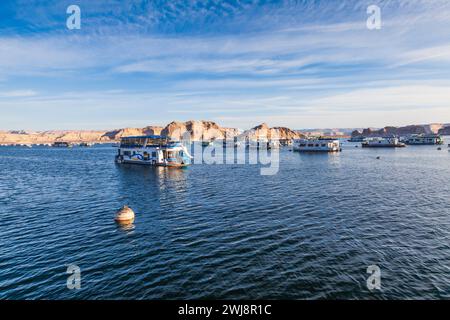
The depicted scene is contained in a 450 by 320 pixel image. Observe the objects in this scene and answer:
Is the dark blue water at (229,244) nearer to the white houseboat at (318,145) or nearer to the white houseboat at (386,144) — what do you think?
the white houseboat at (318,145)

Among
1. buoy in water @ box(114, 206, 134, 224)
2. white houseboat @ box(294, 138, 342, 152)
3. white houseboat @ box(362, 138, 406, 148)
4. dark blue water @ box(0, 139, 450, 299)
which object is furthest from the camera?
white houseboat @ box(362, 138, 406, 148)

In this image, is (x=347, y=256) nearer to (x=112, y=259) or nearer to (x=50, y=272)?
(x=112, y=259)

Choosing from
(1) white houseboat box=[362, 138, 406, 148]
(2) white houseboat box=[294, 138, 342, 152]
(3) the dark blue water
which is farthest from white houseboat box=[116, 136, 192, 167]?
(1) white houseboat box=[362, 138, 406, 148]

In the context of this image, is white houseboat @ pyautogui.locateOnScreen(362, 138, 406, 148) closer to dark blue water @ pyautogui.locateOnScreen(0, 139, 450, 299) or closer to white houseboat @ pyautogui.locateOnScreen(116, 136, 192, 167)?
dark blue water @ pyautogui.locateOnScreen(0, 139, 450, 299)

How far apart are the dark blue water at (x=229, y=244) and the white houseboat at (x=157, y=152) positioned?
113 feet

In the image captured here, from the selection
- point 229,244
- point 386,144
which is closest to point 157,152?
point 229,244

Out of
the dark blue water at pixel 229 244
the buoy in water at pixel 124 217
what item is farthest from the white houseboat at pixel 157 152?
the buoy in water at pixel 124 217

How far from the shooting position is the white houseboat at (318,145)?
148750 millimetres

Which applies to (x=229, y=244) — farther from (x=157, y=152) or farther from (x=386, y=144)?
(x=386, y=144)

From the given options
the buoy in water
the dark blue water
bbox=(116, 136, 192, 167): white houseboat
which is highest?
bbox=(116, 136, 192, 167): white houseboat

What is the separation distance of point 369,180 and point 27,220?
64170 mm

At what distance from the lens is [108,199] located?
1801 inches

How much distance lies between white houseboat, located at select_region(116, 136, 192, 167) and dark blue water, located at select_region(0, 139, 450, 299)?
34.5 metres

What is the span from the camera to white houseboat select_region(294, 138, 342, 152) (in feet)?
488
